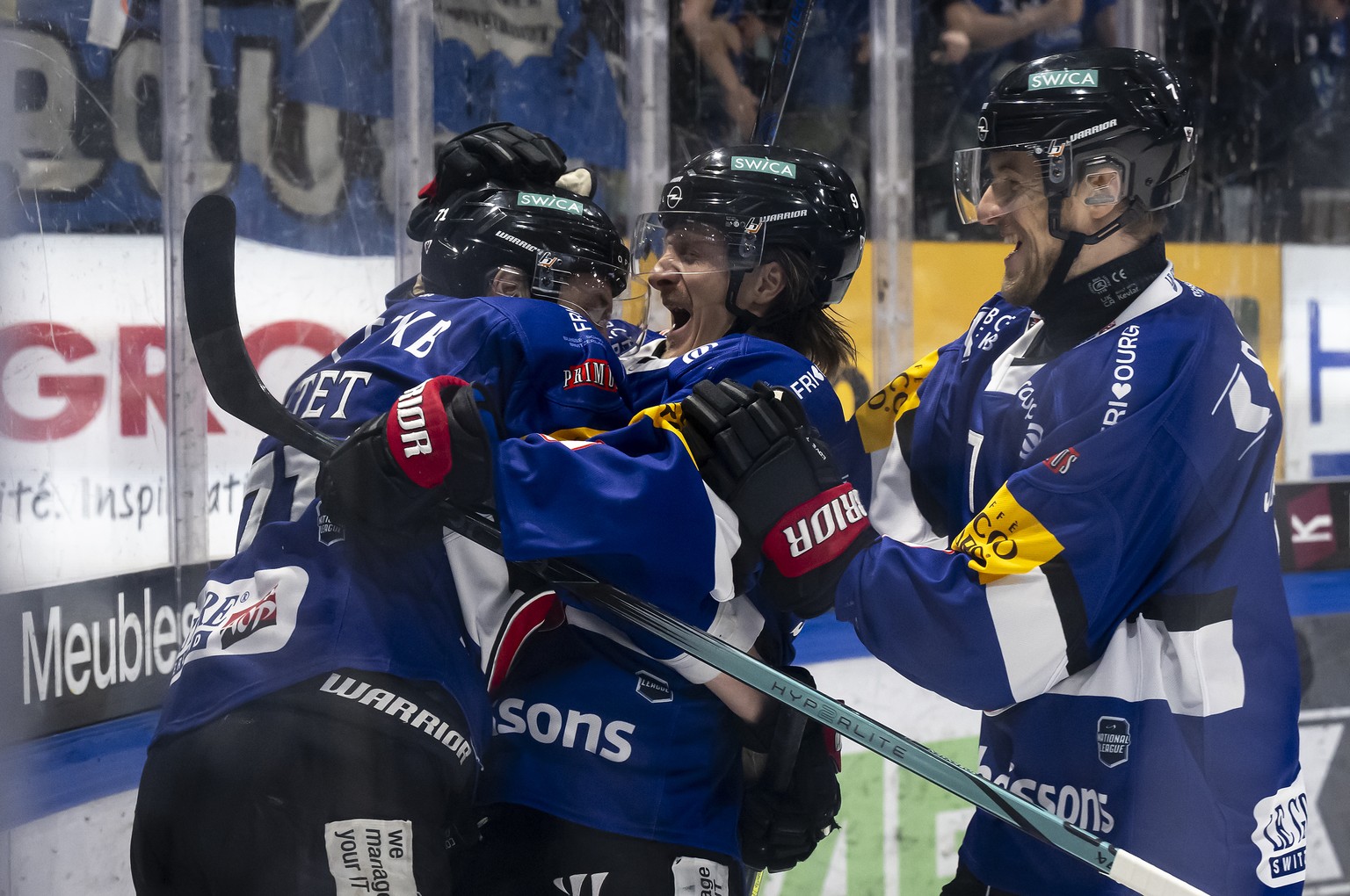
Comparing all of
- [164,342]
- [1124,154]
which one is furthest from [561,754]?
[1124,154]

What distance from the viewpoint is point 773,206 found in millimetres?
1557

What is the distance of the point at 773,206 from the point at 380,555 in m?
0.67

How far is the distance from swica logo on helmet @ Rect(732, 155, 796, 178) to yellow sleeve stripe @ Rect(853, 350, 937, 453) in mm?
302

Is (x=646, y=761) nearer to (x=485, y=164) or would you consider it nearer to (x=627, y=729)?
(x=627, y=729)

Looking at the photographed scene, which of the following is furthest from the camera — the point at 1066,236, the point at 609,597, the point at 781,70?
the point at 781,70

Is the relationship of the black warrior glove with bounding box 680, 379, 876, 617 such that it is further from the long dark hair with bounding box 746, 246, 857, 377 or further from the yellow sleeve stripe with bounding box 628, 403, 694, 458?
the long dark hair with bounding box 746, 246, 857, 377

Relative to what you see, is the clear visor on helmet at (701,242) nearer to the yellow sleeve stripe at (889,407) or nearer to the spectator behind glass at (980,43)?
the yellow sleeve stripe at (889,407)

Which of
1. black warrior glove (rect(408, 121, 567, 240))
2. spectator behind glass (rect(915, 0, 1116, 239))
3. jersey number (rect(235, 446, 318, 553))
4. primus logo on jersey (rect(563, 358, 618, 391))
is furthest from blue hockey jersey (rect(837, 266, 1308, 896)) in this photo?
black warrior glove (rect(408, 121, 567, 240))

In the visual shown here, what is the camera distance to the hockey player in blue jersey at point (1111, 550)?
4.12ft

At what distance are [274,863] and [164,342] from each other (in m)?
0.56

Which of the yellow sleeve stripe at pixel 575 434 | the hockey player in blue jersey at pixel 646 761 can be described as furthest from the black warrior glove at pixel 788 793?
the yellow sleeve stripe at pixel 575 434

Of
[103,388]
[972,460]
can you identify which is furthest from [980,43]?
[103,388]

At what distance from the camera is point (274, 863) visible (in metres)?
1.14

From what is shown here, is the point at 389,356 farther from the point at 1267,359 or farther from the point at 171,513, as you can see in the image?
the point at 1267,359
